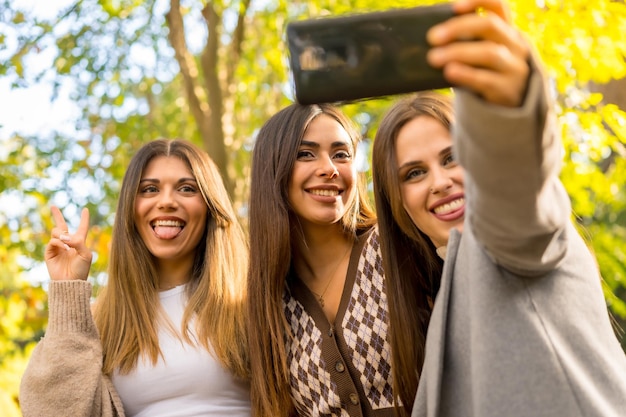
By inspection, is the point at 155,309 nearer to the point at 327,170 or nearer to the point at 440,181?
the point at 327,170

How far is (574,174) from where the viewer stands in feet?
16.6

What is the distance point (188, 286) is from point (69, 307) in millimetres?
550

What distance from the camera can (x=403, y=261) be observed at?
228 centimetres

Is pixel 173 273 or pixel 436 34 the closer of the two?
pixel 436 34

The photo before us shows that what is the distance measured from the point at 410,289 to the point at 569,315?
0.82 meters

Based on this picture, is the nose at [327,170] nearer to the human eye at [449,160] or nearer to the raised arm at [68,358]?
the human eye at [449,160]

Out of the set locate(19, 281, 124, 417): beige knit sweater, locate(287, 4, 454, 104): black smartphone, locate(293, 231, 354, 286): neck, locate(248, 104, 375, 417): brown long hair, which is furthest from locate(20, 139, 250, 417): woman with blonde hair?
locate(287, 4, 454, 104): black smartphone

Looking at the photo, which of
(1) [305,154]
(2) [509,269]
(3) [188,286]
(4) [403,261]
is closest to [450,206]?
(4) [403,261]

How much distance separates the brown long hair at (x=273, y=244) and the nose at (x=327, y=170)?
0.11 meters

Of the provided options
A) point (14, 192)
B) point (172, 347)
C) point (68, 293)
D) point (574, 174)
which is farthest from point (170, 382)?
point (14, 192)

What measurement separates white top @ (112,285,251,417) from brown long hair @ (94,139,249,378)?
45mm

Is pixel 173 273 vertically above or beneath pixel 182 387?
above

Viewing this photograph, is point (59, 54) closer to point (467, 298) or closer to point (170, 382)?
point (170, 382)

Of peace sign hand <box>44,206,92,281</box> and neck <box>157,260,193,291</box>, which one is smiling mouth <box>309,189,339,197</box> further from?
peace sign hand <box>44,206,92,281</box>
